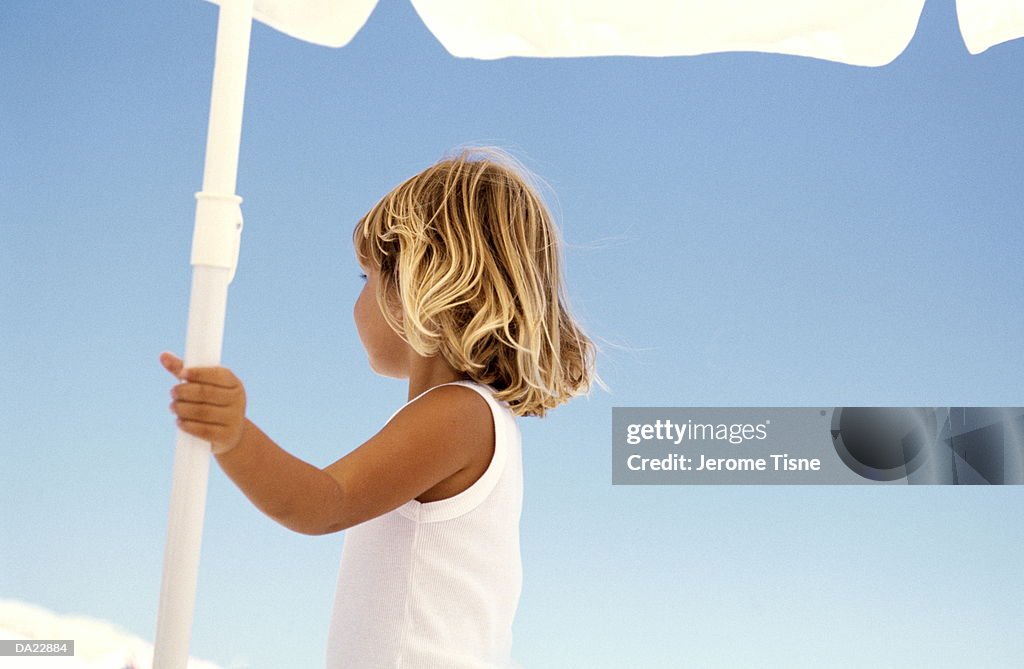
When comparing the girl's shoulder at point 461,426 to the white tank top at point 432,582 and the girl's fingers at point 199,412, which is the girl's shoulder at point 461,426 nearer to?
the white tank top at point 432,582

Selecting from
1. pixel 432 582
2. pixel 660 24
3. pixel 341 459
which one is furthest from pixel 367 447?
pixel 660 24

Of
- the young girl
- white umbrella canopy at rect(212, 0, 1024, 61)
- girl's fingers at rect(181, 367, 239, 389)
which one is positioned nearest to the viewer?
girl's fingers at rect(181, 367, 239, 389)

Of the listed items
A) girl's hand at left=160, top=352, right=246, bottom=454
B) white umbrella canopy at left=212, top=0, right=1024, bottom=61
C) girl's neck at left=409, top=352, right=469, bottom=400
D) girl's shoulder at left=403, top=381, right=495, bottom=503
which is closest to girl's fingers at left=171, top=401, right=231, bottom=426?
girl's hand at left=160, top=352, right=246, bottom=454

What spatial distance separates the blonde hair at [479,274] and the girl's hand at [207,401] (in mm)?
321

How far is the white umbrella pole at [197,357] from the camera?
0.62 m

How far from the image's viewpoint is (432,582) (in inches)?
35.3

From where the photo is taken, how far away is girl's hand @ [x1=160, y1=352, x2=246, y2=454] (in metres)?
0.61

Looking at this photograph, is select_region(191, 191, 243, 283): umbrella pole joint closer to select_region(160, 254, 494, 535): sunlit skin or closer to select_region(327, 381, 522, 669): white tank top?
select_region(160, 254, 494, 535): sunlit skin

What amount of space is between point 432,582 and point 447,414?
14cm

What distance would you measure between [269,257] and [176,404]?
331 cm

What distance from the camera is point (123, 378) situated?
11.9 feet

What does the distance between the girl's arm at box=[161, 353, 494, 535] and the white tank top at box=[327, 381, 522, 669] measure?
30 millimetres

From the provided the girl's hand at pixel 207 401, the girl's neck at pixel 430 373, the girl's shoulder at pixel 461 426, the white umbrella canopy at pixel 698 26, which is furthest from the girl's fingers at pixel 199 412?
the white umbrella canopy at pixel 698 26

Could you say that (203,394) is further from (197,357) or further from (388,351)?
(388,351)
